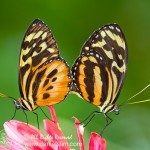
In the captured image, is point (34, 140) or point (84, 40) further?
point (84, 40)

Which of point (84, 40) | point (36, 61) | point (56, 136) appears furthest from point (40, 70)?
point (84, 40)

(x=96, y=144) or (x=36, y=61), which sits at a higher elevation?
(x=36, y=61)

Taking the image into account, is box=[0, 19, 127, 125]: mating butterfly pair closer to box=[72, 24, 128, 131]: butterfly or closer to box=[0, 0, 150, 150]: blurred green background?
box=[72, 24, 128, 131]: butterfly

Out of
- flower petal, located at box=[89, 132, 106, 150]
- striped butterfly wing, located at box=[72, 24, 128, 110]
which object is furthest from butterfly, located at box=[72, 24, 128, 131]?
flower petal, located at box=[89, 132, 106, 150]

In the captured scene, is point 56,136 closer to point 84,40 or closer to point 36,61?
point 36,61

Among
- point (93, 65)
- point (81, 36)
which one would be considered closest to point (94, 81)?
point (93, 65)

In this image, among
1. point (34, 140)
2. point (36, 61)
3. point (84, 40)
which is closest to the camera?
point (34, 140)

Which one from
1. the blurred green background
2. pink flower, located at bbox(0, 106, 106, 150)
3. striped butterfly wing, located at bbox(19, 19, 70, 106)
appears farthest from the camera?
the blurred green background

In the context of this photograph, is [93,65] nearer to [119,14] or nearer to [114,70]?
[114,70]
